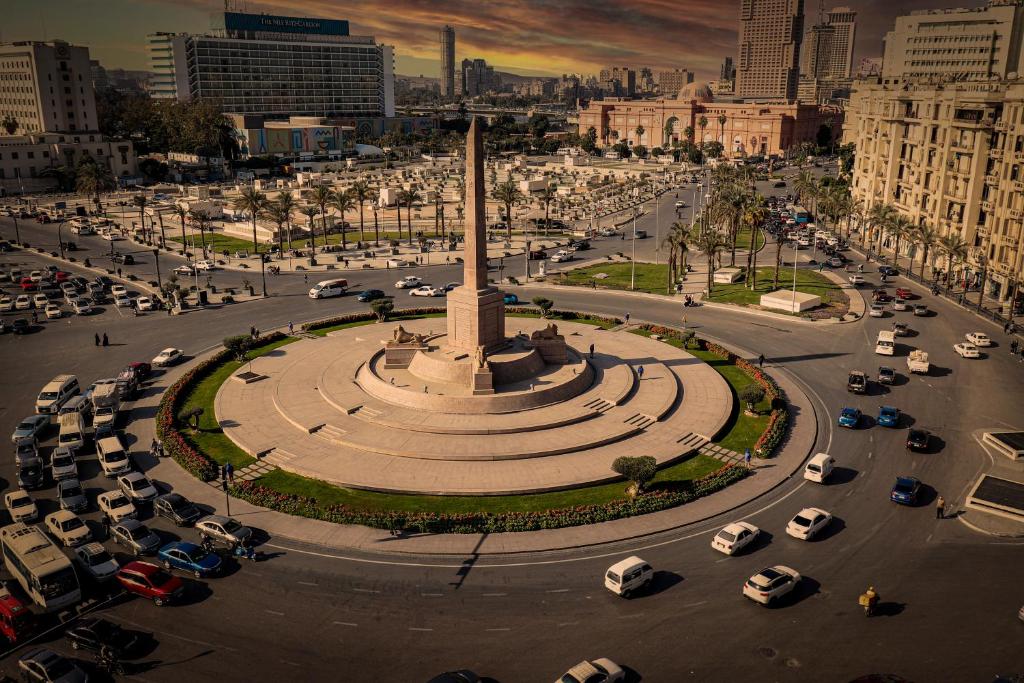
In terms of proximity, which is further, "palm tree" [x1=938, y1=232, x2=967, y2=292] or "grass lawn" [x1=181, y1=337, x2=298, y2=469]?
"palm tree" [x1=938, y1=232, x2=967, y2=292]

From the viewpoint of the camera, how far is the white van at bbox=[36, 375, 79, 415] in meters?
48.6

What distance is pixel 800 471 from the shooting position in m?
41.2

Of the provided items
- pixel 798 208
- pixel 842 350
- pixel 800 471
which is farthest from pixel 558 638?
pixel 798 208

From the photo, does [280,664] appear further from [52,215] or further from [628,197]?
[628,197]

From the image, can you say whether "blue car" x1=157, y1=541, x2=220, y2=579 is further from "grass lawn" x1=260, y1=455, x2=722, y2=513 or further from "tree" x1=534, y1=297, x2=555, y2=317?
"tree" x1=534, y1=297, x2=555, y2=317

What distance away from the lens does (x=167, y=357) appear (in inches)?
2297

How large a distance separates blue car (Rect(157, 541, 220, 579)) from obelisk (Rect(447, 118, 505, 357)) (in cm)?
2340

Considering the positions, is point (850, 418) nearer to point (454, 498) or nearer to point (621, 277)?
point (454, 498)

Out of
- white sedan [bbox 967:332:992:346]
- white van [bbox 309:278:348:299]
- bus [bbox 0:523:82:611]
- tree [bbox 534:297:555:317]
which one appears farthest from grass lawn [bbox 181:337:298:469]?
white sedan [bbox 967:332:992:346]

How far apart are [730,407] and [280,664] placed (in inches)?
1289

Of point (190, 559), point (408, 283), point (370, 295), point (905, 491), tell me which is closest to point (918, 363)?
point (905, 491)

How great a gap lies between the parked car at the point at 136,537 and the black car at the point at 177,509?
1.33 metres

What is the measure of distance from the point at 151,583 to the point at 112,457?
13.9 metres

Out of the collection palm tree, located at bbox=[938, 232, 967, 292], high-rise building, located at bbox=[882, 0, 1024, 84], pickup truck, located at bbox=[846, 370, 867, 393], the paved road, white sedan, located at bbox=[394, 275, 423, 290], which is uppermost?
high-rise building, located at bbox=[882, 0, 1024, 84]
